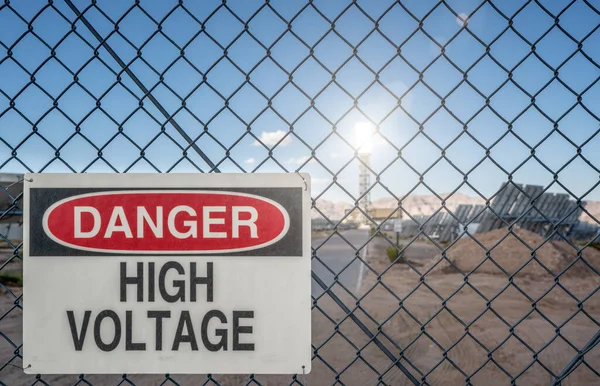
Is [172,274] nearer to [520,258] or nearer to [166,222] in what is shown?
[166,222]

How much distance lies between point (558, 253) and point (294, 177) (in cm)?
1633

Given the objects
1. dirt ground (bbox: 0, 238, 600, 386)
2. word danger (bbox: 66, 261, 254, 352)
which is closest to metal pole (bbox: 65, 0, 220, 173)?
word danger (bbox: 66, 261, 254, 352)

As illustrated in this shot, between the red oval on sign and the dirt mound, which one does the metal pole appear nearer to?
the red oval on sign

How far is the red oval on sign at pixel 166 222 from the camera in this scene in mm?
1478

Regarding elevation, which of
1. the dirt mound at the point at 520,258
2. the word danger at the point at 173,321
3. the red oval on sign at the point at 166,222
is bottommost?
the dirt mound at the point at 520,258

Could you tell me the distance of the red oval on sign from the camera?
1.48 meters

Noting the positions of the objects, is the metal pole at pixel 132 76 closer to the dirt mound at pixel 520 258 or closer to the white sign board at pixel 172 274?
the white sign board at pixel 172 274

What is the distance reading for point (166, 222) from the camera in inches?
58.5

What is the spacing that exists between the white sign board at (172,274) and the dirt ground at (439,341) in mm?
310

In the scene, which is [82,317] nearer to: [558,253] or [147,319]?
[147,319]

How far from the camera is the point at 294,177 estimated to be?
1.52 meters

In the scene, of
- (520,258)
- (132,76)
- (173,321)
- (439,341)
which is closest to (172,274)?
(173,321)

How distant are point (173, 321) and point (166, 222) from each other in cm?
40

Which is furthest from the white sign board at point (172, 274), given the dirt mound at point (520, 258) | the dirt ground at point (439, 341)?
the dirt mound at point (520, 258)
